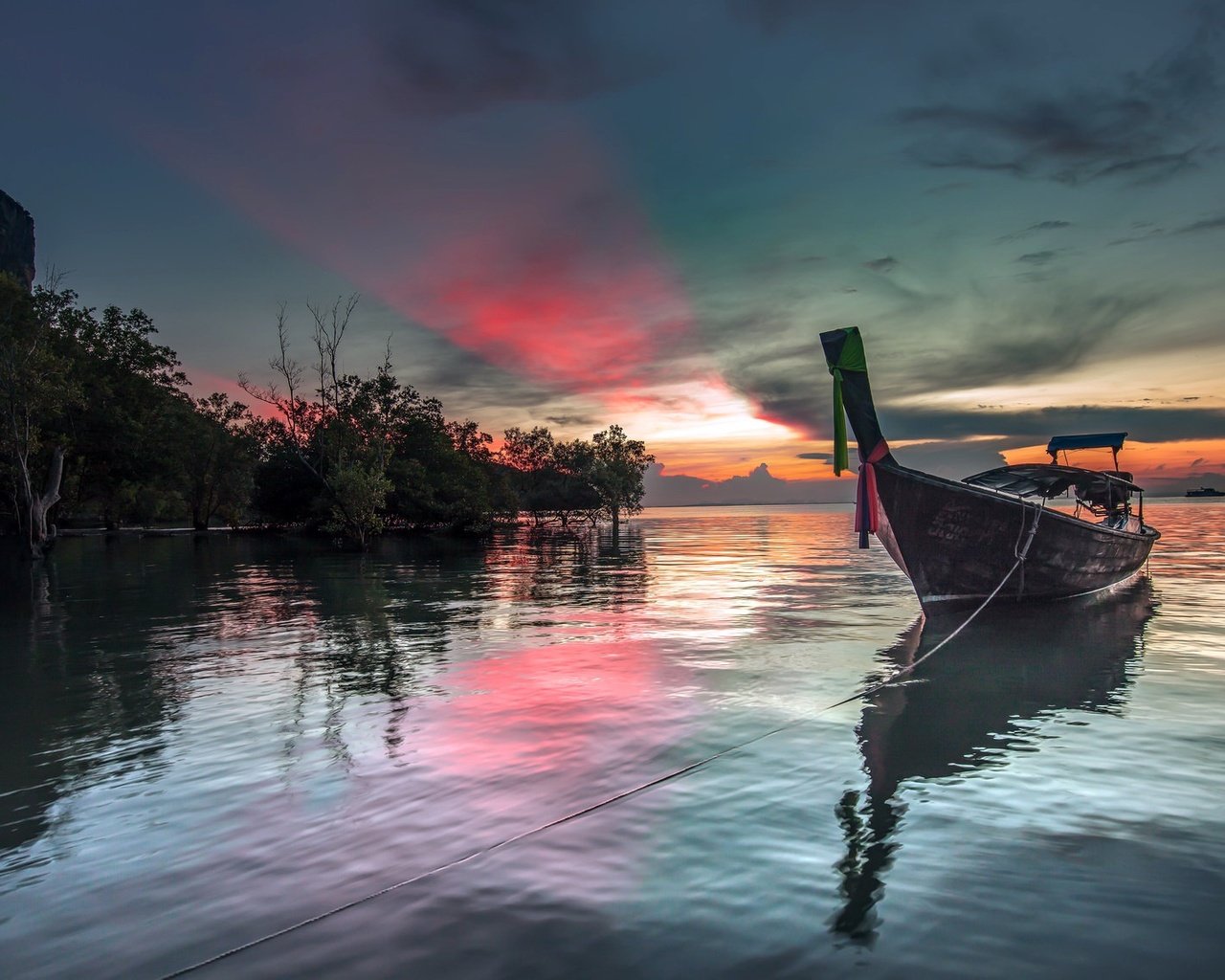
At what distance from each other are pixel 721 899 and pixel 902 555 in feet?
44.3

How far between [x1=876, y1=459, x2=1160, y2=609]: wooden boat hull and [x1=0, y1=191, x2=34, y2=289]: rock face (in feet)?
324

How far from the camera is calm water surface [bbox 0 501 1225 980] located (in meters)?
3.89

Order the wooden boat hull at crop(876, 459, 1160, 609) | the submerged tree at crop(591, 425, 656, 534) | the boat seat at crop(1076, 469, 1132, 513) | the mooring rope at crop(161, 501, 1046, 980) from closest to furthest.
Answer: the mooring rope at crop(161, 501, 1046, 980) < the wooden boat hull at crop(876, 459, 1160, 609) < the boat seat at crop(1076, 469, 1132, 513) < the submerged tree at crop(591, 425, 656, 534)

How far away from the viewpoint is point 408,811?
5.64 m

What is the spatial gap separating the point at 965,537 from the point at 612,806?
1285cm

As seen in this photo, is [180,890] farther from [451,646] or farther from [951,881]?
[451,646]

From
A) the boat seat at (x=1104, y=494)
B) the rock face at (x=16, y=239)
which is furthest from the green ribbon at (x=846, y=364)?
the rock face at (x=16, y=239)

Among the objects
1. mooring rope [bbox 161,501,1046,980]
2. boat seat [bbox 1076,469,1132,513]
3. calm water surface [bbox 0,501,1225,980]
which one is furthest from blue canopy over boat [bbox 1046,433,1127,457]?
mooring rope [bbox 161,501,1046,980]

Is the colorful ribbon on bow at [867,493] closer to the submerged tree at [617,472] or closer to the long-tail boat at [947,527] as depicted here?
the long-tail boat at [947,527]

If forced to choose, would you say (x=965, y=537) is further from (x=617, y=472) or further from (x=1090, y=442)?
(x=617, y=472)

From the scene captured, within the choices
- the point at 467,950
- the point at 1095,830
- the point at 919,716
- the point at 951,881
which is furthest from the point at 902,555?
the point at 467,950

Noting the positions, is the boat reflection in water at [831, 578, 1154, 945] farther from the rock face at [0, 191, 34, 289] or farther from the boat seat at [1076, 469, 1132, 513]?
the rock face at [0, 191, 34, 289]

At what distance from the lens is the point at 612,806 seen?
5.71 meters

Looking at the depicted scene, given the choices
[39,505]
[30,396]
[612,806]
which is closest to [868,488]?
[612,806]
